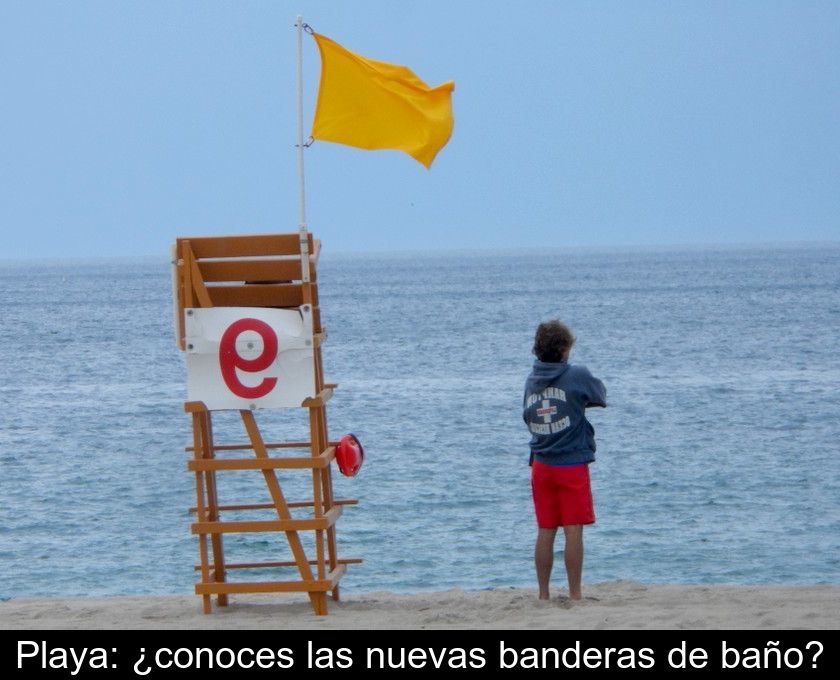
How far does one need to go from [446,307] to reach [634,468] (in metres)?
69.0

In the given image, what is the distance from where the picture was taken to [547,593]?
8391 millimetres

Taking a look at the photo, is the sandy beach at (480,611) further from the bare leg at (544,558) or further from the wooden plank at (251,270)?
the wooden plank at (251,270)

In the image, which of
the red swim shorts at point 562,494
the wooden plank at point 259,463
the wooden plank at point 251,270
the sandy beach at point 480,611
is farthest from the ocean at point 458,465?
the wooden plank at point 251,270

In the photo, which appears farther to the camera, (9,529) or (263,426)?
(263,426)

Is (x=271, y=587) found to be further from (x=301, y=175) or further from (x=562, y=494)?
(x=301, y=175)

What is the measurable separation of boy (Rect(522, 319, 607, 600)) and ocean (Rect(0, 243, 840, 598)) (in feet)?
17.8

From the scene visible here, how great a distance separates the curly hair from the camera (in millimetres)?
8031

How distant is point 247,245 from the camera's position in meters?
7.79

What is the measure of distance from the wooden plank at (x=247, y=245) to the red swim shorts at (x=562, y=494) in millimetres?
1936

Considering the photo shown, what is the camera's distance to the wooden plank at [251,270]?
25.8ft

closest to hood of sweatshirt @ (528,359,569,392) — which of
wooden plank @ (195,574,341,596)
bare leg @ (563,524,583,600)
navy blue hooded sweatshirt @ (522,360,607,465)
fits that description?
navy blue hooded sweatshirt @ (522,360,607,465)

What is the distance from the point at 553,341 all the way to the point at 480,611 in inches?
64.0

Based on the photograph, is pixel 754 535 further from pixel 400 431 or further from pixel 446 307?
pixel 446 307
